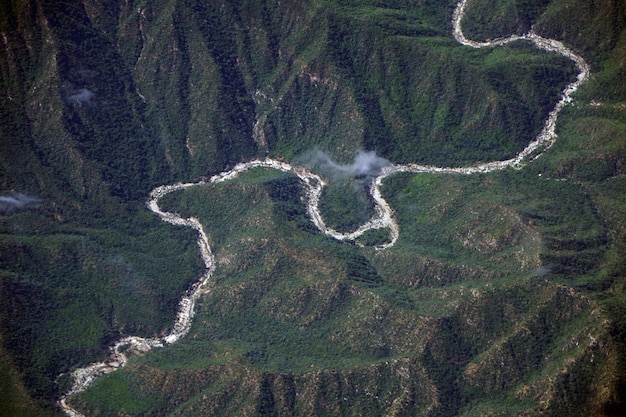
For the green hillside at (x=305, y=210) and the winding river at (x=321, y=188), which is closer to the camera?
the green hillside at (x=305, y=210)

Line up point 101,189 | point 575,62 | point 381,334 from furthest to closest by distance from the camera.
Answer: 1. point 575,62
2. point 101,189
3. point 381,334

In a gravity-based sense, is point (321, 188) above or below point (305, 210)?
above

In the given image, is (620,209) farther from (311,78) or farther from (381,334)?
(311,78)

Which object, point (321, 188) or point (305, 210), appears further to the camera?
point (321, 188)

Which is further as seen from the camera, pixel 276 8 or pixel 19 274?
pixel 276 8

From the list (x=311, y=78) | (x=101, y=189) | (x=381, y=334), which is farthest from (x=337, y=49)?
(x=381, y=334)
